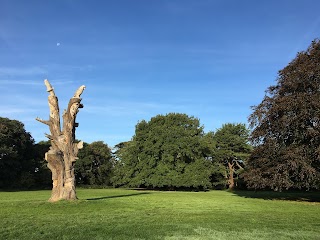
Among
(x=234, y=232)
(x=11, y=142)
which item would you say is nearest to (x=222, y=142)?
(x=11, y=142)

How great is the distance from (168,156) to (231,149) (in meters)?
13.6

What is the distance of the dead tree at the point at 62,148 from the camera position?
68.4 feet

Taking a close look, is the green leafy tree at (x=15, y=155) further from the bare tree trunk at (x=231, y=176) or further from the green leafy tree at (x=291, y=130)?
the green leafy tree at (x=291, y=130)

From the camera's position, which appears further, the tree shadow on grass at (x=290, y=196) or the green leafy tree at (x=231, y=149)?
the green leafy tree at (x=231, y=149)

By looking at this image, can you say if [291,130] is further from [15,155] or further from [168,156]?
[15,155]

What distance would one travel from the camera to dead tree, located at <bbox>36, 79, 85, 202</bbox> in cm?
2084

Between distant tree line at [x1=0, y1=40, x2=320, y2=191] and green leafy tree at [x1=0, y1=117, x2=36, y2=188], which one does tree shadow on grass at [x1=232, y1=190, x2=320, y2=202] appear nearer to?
distant tree line at [x1=0, y1=40, x2=320, y2=191]

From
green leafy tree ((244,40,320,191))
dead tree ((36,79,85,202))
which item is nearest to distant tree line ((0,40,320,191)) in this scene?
green leafy tree ((244,40,320,191))

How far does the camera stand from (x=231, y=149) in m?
58.8

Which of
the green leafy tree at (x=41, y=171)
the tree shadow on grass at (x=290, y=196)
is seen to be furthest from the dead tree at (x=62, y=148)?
the green leafy tree at (x=41, y=171)

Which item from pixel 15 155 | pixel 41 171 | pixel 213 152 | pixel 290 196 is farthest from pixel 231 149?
pixel 15 155

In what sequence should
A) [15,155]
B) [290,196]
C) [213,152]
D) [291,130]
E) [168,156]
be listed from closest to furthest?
[291,130] → [290,196] → [15,155] → [168,156] → [213,152]

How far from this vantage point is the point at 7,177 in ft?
167

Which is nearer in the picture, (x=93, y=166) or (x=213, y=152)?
(x=213, y=152)
